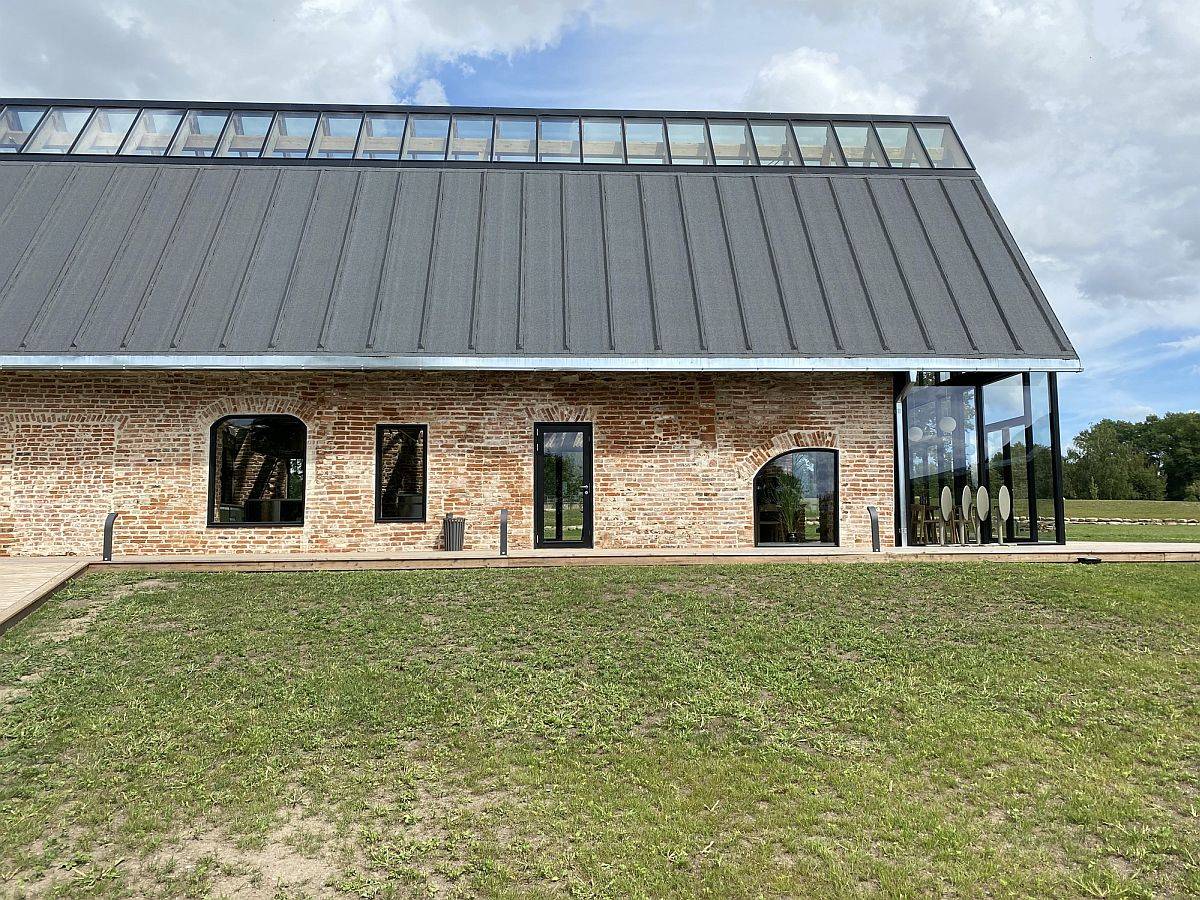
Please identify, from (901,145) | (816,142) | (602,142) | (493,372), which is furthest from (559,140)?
(901,145)

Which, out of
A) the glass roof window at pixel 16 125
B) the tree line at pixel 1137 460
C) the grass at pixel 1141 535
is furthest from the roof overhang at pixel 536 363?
the tree line at pixel 1137 460

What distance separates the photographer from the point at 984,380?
12680 mm

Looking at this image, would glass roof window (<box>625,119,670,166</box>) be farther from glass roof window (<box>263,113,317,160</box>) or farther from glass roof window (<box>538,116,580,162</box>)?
glass roof window (<box>263,113,317,160</box>)

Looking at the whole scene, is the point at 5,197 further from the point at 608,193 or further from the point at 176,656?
the point at 176,656

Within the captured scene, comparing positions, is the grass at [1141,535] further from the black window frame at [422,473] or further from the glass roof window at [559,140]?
→ the glass roof window at [559,140]

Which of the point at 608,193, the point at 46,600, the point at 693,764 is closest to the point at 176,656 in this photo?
the point at 46,600

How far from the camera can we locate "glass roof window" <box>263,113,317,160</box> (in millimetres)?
14742

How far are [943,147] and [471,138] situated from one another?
8.38 m

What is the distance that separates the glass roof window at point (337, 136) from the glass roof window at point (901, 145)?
9.33 metres

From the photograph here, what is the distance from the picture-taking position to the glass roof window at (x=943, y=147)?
14.9 m

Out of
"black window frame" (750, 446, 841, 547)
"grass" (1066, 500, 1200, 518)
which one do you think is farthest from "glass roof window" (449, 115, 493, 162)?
"grass" (1066, 500, 1200, 518)

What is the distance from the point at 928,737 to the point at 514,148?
42.0 ft

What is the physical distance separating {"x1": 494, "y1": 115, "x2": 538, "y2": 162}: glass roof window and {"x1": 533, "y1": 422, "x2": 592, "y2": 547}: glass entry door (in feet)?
19.2

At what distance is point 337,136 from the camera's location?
15016 mm
